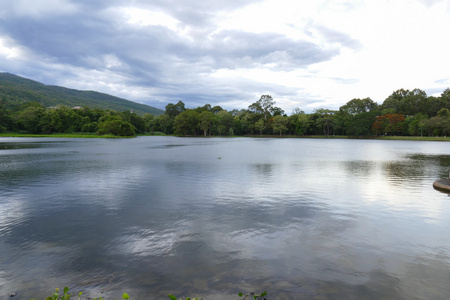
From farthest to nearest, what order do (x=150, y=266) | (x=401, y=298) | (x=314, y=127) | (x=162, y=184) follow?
(x=314, y=127)
(x=162, y=184)
(x=150, y=266)
(x=401, y=298)

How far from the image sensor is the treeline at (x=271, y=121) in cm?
12131

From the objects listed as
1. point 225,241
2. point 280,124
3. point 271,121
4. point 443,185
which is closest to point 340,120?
point 280,124

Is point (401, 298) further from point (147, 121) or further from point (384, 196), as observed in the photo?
point (147, 121)

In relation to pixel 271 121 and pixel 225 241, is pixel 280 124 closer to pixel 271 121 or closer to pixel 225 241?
pixel 271 121

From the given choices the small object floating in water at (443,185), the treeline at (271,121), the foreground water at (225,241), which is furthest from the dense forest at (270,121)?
the foreground water at (225,241)

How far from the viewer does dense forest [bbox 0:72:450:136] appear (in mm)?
121312

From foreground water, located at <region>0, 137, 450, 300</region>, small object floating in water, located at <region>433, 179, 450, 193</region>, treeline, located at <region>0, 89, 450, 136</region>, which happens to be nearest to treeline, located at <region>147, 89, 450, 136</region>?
treeline, located at <region>0, 89, 450, 136</region>

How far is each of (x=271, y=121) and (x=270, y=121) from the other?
0.73 metres

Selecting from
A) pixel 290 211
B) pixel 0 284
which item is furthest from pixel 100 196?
pixel 290 211

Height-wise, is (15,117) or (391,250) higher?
(15,117)

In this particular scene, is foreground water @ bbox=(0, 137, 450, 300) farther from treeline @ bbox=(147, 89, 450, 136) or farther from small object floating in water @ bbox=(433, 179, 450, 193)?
treeline @ bbox=(147, 89, 450, 136)

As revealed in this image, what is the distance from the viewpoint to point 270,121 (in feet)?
517

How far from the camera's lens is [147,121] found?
191 meters

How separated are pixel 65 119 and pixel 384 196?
483 feet
